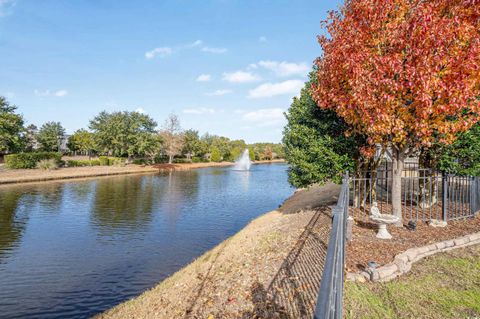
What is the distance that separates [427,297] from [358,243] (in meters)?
3.21

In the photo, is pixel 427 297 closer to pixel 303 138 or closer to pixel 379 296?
pixel 379 296

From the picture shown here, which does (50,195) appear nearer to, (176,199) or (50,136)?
(176,199)

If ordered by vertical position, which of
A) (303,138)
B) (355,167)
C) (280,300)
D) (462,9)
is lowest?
(280,300)

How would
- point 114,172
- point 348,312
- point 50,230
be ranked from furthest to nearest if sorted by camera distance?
point 114,172, point 50,230, point 348,312

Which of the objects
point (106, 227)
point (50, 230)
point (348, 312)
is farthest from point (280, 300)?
point (50, 230)

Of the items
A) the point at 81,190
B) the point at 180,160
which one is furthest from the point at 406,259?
the point at 180,160

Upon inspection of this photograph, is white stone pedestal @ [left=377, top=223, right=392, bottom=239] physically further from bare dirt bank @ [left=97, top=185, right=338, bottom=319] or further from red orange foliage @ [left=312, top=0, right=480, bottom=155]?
red orange foliage @ [left=312, top=0, right=480, bottom=155]

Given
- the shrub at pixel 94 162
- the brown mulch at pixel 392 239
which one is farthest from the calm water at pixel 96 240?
the shrub at pixel 94 162

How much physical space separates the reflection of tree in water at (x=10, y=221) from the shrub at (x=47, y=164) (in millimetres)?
19811

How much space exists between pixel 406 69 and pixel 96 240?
54.2ft

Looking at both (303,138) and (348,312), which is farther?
(303,138)

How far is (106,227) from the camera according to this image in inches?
731

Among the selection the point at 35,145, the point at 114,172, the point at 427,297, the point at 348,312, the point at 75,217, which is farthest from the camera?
the point at 35,145

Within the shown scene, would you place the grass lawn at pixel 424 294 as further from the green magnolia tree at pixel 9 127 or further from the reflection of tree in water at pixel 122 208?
the green magnolia tree at pixel 9 127
